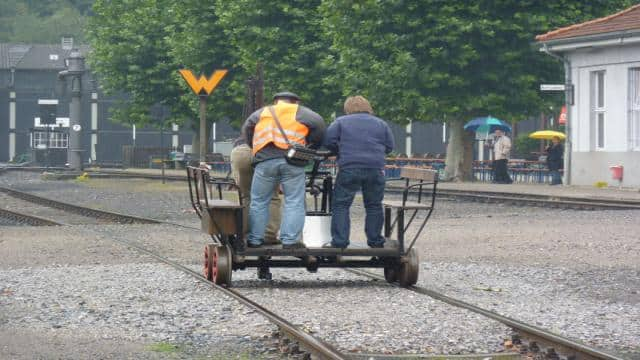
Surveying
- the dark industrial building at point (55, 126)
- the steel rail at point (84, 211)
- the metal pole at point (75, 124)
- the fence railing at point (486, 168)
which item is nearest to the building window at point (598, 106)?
the fence railing at point (486, 168)

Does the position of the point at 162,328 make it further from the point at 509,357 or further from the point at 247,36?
the point at 247,36

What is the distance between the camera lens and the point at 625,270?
14039 millimetres

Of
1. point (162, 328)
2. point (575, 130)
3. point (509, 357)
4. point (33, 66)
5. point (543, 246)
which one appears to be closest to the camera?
point (509, 357)

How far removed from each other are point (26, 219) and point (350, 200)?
14.4m

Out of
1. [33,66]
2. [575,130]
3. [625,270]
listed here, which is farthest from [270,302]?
[33,66]

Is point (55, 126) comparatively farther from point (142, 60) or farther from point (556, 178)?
point (556, 178)

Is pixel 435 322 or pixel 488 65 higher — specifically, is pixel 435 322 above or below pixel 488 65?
below

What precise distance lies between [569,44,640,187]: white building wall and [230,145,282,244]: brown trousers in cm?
2409

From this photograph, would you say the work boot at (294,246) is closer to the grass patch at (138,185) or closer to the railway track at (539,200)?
the railway track at (539,200)

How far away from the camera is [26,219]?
83.6 feet

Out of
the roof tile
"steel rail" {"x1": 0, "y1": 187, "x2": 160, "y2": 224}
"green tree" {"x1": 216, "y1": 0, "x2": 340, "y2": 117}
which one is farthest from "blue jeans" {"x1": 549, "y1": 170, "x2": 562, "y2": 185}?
"steel rail" {"x1": 0, "y1": 187, "x2": 160, "y2": 224}

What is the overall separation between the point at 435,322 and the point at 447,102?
103ft

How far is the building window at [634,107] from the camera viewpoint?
3581cm

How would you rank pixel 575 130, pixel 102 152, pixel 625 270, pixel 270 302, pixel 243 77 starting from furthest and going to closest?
pixel 102 152
pixel 243 77
pixel 575 130
pixel 625 270
pixel 270 302
